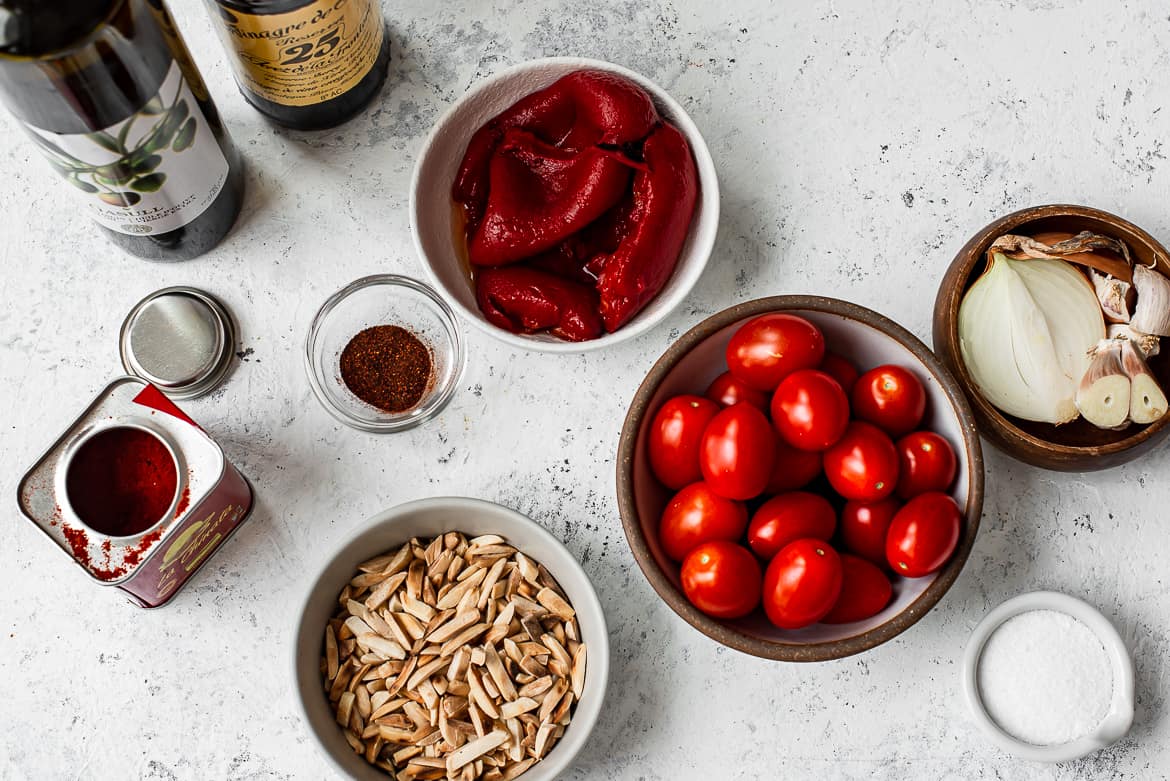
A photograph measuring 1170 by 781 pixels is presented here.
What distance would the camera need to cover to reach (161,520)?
99 cm

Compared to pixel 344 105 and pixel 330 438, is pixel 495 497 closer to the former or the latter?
pixel 330 438

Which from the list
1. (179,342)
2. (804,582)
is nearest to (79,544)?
(179,342)

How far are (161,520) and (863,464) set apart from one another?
69 cm

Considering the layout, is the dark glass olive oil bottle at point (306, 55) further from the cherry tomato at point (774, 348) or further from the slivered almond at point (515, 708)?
the slivered almond at point (515, 708)

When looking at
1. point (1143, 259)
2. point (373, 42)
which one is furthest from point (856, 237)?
point (373, 42)

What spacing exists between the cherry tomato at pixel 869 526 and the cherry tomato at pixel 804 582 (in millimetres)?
73

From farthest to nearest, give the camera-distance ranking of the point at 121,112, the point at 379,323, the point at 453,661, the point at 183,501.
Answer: the point at 379,323 < the point at 453,661 < the point at 183,501 < the point at 121,112

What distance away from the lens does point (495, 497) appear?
46.8 inches

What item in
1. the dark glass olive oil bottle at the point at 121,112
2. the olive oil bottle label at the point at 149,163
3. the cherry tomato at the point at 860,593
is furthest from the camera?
the cherry tomato at the point at 860,593

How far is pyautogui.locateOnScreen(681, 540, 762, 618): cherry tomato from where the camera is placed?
977 mm

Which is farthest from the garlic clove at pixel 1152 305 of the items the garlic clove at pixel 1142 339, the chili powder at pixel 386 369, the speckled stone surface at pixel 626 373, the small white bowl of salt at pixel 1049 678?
the chili powder at pixel 386 369

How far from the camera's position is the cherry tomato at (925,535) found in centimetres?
97

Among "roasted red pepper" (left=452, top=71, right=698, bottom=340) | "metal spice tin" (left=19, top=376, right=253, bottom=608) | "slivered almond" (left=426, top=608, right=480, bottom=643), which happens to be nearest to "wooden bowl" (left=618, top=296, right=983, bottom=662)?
"roasted red pepper" (left=452, top=71, right=698, bottom=340)

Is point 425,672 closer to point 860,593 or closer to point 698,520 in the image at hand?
point 698,520
